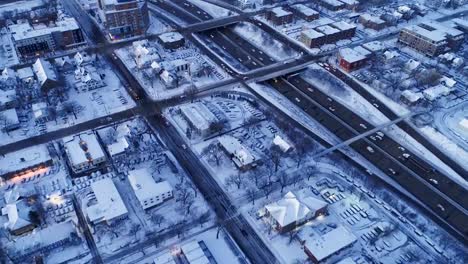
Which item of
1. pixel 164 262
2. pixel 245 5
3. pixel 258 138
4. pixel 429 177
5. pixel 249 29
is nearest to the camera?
pixel 164 262

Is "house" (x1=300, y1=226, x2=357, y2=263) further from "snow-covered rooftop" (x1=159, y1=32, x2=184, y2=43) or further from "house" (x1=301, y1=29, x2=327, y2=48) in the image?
"snow-covered rooftop" (x1=159, y1=32, x2=184, y2=43)

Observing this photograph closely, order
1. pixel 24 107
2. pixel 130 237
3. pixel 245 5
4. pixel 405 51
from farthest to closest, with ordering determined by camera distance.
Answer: pixel 245 5
pixel 405 51
pixel 24 107
pixel 130 237

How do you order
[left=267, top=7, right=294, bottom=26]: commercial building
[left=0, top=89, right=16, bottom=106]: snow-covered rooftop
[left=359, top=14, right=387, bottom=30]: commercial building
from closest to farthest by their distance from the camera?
1. [left=0, top=89, right=16, bottom=106]: snow-covered rooftop
2. [left=359, top=14, right=387, bottom=30]: commercial building
3. [left=267, top=7, right=294, bottom=26]: commercial building

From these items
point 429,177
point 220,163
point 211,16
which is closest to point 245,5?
point 211,16

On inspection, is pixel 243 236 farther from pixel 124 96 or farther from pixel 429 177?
pixel 124 96

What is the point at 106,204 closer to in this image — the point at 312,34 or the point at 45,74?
the point at 45,74

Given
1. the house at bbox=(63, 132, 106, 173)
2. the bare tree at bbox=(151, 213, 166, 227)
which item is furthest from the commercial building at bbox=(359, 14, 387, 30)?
the bare tree at bbox=(151, 213, 166, 227)
